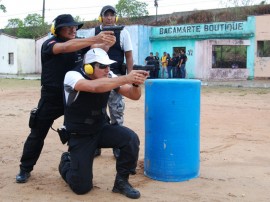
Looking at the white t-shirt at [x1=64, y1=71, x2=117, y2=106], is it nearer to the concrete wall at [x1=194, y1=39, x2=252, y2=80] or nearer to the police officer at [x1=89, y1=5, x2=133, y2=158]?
the police officer at [x1=89, y1=5, x2=133, y2=158]

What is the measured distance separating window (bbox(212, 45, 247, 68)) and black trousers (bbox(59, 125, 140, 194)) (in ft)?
65.6

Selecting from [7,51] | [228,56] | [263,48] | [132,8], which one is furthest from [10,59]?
[263,48]

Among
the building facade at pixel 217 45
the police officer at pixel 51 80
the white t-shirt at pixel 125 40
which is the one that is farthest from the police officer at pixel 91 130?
the building facade at pixel 217 45

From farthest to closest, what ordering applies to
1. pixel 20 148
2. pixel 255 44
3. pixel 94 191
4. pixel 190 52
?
→ pixel 190 52 < pixel 255 44 < pixel 20 148 < pixel 94 191

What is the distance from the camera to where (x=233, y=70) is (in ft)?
74.0

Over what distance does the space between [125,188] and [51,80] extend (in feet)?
4.54

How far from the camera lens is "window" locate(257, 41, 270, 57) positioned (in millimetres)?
21817

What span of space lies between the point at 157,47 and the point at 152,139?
2134 centimetres

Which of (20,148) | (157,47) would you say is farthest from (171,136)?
(157,47)

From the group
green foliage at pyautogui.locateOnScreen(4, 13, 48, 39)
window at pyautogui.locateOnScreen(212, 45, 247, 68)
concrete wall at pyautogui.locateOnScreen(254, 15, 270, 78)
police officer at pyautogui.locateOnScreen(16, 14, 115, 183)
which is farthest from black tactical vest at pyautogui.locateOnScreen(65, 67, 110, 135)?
green foliage at pyautogui.locateOnScreen(4, 13, 48, 39)

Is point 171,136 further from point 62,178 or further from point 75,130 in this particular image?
point 62,178

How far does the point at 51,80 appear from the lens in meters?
4.17

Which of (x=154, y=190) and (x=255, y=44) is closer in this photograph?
(x=154, y=190)

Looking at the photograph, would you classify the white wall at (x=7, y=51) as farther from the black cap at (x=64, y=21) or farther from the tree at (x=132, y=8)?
the black cap at (x=64, y=21)
